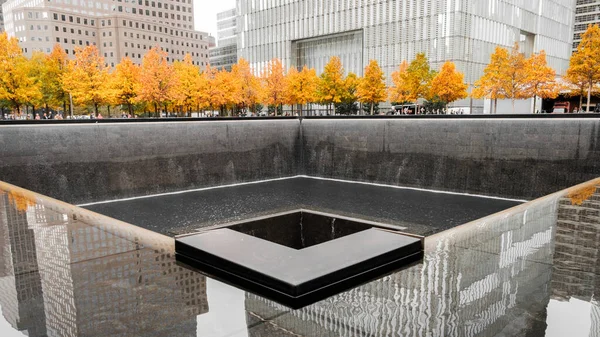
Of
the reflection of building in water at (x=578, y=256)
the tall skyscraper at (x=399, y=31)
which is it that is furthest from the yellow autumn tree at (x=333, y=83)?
the reflection of building in water at (x=578, y=256)

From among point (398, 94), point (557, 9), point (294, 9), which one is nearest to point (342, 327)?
point (398, 94)

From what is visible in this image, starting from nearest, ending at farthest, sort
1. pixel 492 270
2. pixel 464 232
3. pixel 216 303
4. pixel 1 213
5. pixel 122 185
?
pixel 216 303, pixel 492 270, pixel 464 232, pixel 1 213, pixel 122 185

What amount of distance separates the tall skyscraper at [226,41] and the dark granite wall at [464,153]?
7538 centimetres

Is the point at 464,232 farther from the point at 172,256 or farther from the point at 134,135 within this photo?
the point at 134,135

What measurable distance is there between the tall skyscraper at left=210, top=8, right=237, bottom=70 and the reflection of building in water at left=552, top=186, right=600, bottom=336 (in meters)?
89.0

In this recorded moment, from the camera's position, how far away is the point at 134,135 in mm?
15422

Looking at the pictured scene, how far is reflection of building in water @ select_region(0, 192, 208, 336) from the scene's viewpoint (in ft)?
8.50

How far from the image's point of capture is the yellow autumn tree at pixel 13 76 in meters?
26.2

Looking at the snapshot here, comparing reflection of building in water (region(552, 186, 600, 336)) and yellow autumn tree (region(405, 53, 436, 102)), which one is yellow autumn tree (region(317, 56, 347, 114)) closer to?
yellow autumn tree (region(405, 53, 436, 102))

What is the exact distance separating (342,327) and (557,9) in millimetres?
66192

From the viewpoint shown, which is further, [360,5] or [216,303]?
[360,5]

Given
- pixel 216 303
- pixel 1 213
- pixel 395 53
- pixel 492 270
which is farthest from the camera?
pixel 395 53

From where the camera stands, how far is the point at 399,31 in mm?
46812

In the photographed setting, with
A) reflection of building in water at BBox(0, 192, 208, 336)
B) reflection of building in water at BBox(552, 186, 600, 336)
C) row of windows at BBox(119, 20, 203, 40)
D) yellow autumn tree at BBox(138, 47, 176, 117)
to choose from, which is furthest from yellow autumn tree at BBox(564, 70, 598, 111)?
row of windows at BBox(119, 20, 203, 40)
